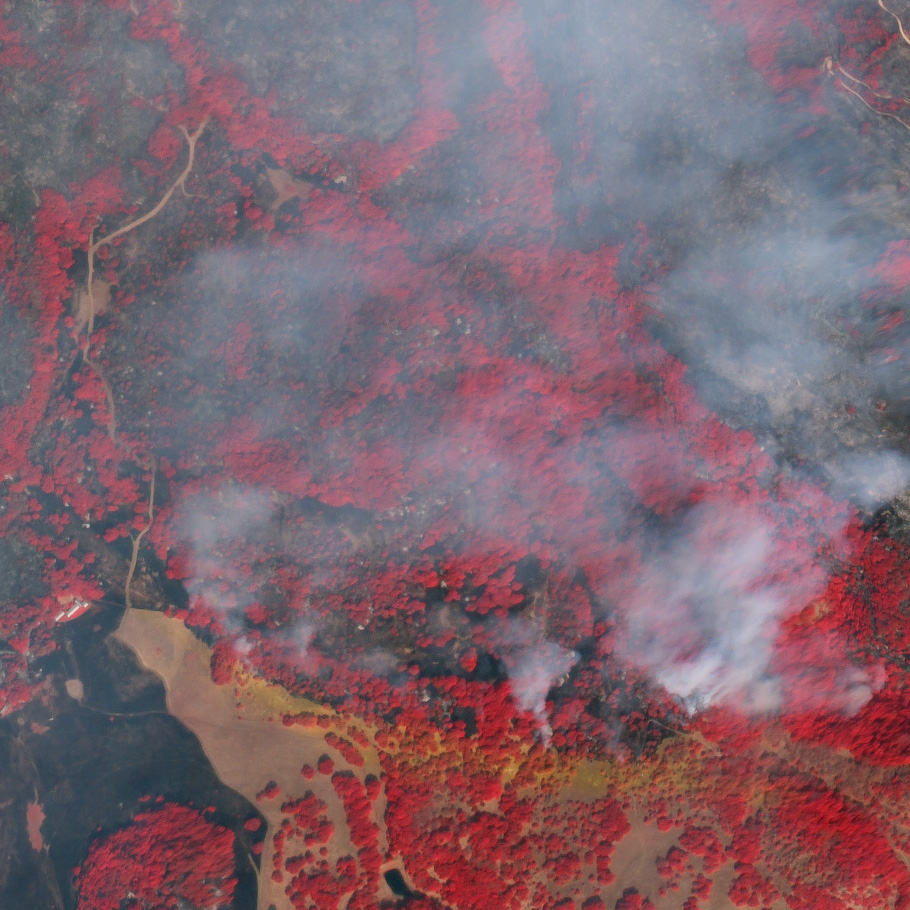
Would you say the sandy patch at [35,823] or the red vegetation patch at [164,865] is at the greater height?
the red vegetation patch at [164,865]

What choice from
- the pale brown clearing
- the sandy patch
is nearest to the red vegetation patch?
the pale brown clearing

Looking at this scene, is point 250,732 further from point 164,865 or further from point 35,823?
point 35,823

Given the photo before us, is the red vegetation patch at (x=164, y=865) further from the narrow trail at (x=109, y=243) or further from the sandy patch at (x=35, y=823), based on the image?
the narrow trail at (x=109, y=243)

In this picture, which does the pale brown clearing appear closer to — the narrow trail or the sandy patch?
the sandy patch

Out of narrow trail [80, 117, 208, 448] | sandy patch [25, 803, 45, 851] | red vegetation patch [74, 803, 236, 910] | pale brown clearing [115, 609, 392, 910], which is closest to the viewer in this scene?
red vegetation patch [74, 803, 236, 910]

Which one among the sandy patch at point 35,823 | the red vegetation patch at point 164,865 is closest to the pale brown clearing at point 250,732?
the red vegetation patch at point 164,865

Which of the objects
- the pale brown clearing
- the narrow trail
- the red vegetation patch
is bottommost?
the red vegetation patch

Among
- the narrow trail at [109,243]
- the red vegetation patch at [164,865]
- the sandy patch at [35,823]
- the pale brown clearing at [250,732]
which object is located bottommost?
the sandy patch at [35,823]

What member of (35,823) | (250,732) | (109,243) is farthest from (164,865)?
(109,243)

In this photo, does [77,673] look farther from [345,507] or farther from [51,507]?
[345,507]

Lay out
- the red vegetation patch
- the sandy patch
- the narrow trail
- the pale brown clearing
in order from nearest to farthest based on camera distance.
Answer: the red vegetation patch
the pale brown clearing
the sandy patch
the narrow trail

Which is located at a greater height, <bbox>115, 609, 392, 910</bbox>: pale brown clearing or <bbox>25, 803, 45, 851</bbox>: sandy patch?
<bbox>115, 609, 392, 910</bbox>: pale brown clearing
